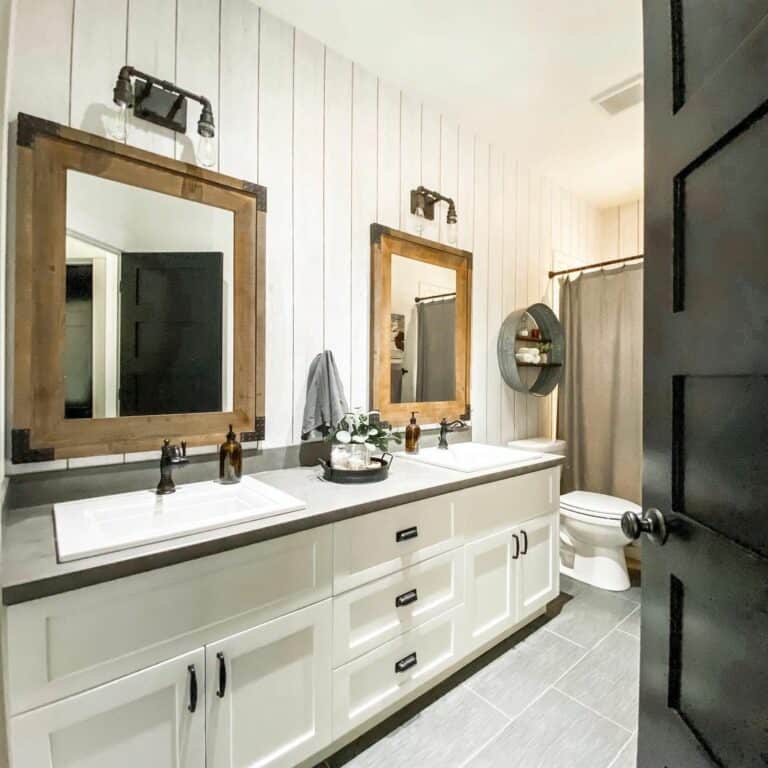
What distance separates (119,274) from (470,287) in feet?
5.82

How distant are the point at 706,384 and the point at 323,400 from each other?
1310 mm

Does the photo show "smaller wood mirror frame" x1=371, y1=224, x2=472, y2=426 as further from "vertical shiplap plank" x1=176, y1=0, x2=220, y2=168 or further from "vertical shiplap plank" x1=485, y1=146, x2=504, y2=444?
"vertical shiplap plank" x1=176, y1=0, x2=220, y2=168

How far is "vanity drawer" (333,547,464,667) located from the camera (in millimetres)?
1268

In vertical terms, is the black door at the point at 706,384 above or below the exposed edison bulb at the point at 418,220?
below

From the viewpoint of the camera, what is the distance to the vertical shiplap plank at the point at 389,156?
2.01m

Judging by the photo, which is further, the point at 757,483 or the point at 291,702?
the point at 291,702

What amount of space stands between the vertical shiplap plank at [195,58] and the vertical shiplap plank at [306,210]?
1.06 feet

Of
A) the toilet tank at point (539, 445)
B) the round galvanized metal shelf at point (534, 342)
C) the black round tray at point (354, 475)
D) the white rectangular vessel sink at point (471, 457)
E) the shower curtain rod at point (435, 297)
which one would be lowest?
the toilet tank at point (539, 445)

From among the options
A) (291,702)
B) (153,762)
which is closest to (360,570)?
(291,702)

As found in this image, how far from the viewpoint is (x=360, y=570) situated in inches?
51.1

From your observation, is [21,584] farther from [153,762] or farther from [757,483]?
[757,483]

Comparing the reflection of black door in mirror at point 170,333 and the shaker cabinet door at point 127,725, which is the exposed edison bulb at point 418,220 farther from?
the shaker cabinet door at point 127,725

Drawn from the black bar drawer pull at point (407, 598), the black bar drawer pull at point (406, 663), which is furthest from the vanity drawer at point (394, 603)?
the black bar drawer pull at point (406, 663)

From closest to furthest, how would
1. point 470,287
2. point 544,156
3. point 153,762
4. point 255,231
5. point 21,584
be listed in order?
point 21,584 < point 153,762 < point 255,231 < point 470,287 < point 544,156
